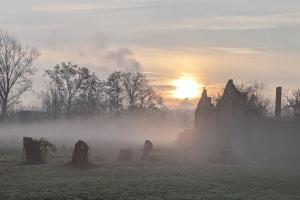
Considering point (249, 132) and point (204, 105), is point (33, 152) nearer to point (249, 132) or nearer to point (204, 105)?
point (249, 132)

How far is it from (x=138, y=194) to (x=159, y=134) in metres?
80.7

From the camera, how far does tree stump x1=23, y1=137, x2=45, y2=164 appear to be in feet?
99.3

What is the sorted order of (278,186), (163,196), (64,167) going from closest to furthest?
1. (163,196)
2. (278,186)
3. (64,167)

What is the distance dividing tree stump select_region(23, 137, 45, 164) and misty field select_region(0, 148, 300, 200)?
2.27 ft

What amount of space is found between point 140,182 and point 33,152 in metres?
11.0

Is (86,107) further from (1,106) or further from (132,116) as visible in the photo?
(1,106)

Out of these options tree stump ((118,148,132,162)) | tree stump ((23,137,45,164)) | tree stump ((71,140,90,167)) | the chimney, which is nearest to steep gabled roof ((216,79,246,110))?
the chimney

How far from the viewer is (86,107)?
9538 centimetres

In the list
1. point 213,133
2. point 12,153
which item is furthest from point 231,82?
point 12,153

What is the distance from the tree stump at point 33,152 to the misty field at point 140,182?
69 centimetres

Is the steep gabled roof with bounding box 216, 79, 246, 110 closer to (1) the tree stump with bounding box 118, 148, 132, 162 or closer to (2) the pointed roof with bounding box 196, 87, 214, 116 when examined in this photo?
(2) the pointed roof with bounding box 196, 87, 214, 116

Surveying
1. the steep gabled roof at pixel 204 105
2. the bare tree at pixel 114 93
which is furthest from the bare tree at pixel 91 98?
the steep gabled roof at pixel 204 105

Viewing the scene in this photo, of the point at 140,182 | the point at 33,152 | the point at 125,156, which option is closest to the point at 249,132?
the point at 125,156

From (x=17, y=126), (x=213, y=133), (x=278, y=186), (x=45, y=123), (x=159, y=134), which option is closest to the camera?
(x=278, y=186)
